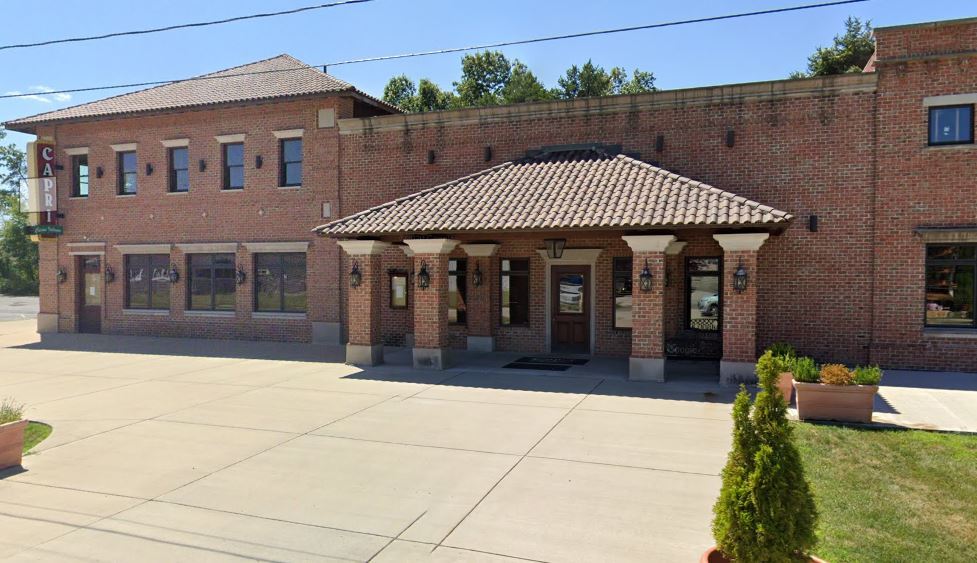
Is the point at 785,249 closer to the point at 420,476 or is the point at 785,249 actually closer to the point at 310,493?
the point at 420,476

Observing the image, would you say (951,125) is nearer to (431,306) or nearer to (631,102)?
(631,102)

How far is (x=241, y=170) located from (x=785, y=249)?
652 inches

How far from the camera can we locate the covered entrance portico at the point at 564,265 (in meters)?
12.5

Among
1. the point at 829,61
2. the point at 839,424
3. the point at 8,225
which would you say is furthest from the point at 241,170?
the point at 8,225

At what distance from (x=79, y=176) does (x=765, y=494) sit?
25.7m

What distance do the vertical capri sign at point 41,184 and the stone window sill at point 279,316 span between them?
9155 millimetres

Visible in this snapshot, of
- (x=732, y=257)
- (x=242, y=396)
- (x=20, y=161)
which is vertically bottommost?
(x=242, y=396)

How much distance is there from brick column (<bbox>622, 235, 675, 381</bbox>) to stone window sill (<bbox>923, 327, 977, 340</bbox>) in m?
6.39

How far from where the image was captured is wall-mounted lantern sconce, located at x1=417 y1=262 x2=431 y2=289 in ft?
48.3

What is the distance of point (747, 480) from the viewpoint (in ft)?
13.4

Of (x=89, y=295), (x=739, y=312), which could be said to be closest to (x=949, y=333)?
(x=739, y=312)

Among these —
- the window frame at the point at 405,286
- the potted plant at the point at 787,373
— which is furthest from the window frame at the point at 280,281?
the potted plant at the point at 787,373

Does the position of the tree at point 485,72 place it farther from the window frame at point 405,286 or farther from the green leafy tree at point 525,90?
the window frame at point 405,286

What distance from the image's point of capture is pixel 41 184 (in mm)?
21922
